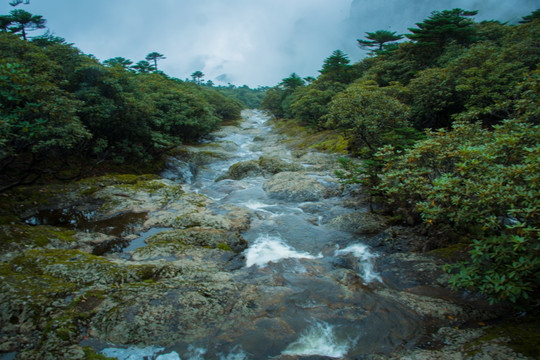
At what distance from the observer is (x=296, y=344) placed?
5242 millimetres

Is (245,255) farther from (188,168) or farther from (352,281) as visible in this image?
(188,168)

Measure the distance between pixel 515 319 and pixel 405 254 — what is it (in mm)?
3256

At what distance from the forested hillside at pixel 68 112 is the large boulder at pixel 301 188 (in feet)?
29.9

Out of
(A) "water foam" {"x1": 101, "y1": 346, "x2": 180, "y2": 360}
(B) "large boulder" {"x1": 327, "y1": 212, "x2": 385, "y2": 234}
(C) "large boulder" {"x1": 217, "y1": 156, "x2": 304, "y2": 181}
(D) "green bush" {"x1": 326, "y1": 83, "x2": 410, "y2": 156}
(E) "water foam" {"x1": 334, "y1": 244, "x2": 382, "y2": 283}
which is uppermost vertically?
(D) "green bush" {"x1": 326, "y1": 83, "x2": 410, "y2": 156}

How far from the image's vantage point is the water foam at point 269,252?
8.65m

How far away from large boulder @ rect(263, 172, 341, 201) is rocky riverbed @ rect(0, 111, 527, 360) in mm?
2487

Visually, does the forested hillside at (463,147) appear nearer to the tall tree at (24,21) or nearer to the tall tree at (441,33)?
the tall tree at (441,33)

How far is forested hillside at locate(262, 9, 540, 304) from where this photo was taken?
490 centimetres

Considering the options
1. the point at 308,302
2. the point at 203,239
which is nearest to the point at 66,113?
the point at 203,239

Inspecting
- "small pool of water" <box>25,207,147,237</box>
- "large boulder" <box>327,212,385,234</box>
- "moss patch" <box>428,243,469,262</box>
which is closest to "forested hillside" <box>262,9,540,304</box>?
"moss patch" <box>428,243,469,262</box>

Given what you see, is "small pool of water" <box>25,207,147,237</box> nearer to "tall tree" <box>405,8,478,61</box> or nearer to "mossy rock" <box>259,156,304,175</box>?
"mossy rock" <box>259,156,304,175</box>

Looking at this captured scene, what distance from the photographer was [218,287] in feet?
21.4

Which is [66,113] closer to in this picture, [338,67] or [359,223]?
[359,223]

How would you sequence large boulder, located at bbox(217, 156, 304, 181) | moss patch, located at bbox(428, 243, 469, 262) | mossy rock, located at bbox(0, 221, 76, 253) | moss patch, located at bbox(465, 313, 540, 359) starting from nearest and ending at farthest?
1. moss patch, located at bbox(465, 313, 540, 359)
2. mossy rock, located at bbox(0, 221, 76, 253)
3. moss patch, located at bbox(428, 243, 469, 262)
4. large boulder, located at bbox(217, 156, 304, 181)
